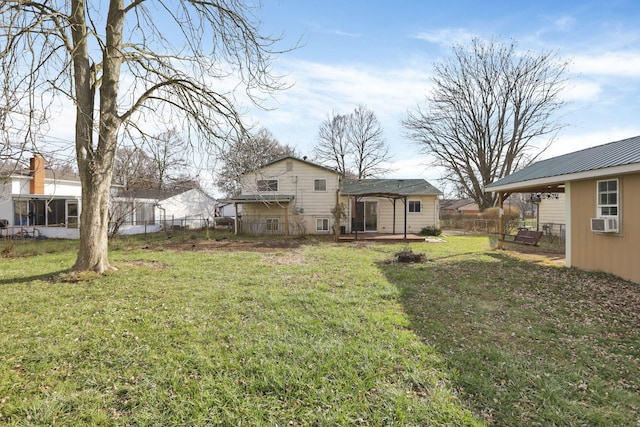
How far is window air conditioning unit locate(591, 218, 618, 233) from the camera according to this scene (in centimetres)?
770

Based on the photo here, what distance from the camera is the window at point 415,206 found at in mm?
20484

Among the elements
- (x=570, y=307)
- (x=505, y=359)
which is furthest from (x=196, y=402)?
(x=570, y=307)

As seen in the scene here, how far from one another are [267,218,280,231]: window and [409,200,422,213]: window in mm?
8637

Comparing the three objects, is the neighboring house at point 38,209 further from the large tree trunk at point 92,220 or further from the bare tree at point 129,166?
the large tree trunk at point 92,220

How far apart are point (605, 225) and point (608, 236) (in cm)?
53

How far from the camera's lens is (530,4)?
8.85 meters

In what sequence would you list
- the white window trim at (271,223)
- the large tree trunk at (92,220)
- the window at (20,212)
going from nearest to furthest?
the large tree trunk at (92,220), the window at (20,212), the white window trim at (271,223)

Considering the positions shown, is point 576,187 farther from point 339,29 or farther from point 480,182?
point 480,182

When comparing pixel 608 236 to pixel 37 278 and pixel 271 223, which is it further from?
pixel 271 223

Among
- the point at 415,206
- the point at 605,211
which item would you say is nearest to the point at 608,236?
the point at 605,211

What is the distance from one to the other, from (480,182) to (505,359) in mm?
26172

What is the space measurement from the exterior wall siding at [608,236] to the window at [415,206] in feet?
36.5

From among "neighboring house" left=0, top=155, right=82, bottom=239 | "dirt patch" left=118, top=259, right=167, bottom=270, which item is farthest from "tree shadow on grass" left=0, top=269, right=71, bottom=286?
"neighboring house" left=0, top=155, right=82, bottom=239

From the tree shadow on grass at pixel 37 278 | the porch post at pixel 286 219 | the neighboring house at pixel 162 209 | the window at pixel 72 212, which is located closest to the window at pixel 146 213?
the neighboring house at pixel 162 209
